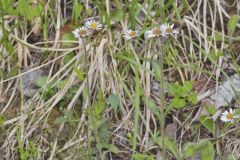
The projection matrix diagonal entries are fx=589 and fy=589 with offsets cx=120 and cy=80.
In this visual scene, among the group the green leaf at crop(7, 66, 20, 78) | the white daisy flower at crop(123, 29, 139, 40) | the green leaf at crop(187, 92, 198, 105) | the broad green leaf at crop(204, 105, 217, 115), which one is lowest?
the broad green leaf at crop(204, 105, 217, 115)

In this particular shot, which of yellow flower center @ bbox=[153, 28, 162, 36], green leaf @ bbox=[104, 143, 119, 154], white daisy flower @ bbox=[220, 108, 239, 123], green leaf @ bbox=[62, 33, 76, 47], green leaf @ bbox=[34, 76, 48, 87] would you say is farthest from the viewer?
green leaf @ bbox=[62, 33, 76, 47]

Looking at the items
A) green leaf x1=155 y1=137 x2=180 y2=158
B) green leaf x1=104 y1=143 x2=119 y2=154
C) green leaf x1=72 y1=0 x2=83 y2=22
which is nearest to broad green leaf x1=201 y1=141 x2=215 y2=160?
green leaf x1=155 y1=137 x2=180 y2=158

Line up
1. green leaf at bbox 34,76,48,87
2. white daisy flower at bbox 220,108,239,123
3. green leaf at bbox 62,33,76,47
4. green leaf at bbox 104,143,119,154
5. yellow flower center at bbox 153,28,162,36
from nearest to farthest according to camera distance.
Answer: yellow flower center at bbox 153,28,162,36 → white daisy flower at bbox 220,108,239,123 → green leaf at bbox 104,143,119,154 → green leaf at bbox 34,76,48,87 → green leaf at bbox 62,33,76,47

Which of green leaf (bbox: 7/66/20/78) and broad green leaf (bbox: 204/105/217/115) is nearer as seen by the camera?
broad green leaf (bbox: 204/105/217/115)

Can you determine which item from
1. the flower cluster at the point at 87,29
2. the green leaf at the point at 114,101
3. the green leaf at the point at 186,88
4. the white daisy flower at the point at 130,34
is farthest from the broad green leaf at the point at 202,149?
the flower cluster at the point at 87,29

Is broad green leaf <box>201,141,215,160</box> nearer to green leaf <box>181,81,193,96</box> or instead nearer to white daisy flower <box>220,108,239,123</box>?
white daisy flower <box>220,108,239,123</box>

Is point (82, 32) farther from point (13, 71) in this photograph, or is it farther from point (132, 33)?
point (13, 71)

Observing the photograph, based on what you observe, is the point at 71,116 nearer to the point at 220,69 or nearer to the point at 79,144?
the point at 79,144

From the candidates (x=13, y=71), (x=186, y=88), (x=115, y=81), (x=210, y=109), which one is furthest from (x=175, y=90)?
(x=13, y=71)
